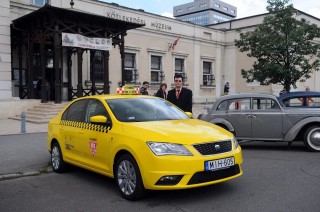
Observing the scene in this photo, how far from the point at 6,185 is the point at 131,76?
63.0 feet

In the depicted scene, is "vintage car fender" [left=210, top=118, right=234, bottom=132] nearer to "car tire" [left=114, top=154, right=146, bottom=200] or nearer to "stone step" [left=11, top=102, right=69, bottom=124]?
"car tire" [left=114, top=154, right=146, bottom=200]

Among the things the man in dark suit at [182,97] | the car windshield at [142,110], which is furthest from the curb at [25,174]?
the man in dark suit at [182,97]

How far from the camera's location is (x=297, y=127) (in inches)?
347

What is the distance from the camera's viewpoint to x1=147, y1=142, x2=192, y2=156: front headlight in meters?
4.70

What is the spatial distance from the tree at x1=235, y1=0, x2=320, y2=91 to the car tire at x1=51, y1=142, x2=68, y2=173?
12382 millimetres

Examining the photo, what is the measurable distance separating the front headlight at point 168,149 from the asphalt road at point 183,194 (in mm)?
701

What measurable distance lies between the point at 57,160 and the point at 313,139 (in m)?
5.98

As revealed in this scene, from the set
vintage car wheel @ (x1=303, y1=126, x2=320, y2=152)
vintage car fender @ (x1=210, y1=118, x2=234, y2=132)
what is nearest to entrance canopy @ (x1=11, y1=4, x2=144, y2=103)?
vintage car fender @ (x1=210, y1=118, x2=234, y2=132)

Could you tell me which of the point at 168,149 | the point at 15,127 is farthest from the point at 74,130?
the point at 15,127

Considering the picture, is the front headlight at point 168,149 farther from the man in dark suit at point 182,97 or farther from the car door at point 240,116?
the car door at point 240,116

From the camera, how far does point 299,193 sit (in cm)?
516

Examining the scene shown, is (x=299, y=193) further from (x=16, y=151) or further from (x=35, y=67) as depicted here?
(x=35, y=67)

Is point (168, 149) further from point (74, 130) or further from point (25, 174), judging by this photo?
point (25, 174)

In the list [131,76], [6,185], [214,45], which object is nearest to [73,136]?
[6,185]
